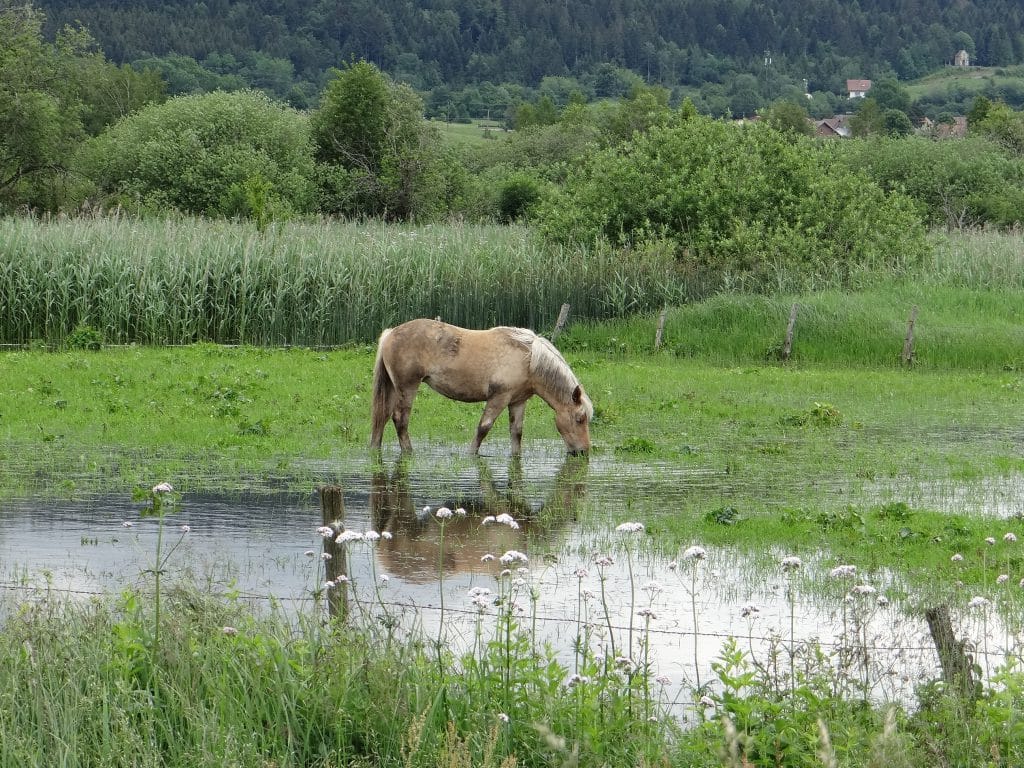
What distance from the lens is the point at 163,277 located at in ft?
91.9

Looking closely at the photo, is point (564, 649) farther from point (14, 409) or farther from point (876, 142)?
point (876, 142)

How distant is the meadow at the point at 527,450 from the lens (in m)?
6.07

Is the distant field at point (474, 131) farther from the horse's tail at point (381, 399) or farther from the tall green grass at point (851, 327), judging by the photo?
the horse's tail at point (381, 399)

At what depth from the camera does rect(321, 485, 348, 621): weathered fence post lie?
Answer: 24.7 ft

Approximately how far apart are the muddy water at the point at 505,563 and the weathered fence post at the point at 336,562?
0.02 metres

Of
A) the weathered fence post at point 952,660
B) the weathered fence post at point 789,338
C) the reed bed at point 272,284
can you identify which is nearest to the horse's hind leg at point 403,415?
the weathered fence post at point 952,660

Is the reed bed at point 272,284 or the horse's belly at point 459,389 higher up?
the reed bed at point 272,284

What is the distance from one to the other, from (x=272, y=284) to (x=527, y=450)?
13.3 meters

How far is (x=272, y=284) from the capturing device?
2883 cm

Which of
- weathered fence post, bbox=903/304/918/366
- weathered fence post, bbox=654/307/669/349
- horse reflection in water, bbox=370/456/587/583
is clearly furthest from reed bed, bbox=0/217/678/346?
horse reflection in water, bbox=370/456/587/583

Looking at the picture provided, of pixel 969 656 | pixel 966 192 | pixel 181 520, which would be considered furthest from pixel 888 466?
pixel 966 192

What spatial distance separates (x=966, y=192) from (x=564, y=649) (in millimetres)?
66265

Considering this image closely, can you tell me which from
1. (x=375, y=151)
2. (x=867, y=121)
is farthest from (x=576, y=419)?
(x=867, y=121)

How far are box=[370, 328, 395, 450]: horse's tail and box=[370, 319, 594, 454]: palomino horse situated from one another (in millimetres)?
24
